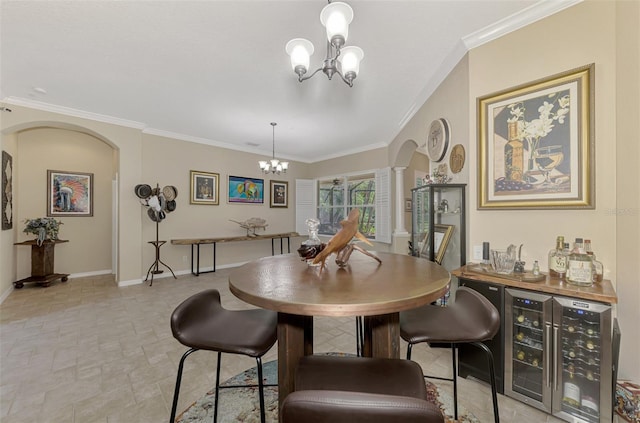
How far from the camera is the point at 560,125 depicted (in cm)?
181

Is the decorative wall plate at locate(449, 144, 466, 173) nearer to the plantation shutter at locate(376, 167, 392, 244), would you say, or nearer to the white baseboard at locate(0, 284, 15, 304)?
the plantation shutter at locate(376, 167, 392, 244)

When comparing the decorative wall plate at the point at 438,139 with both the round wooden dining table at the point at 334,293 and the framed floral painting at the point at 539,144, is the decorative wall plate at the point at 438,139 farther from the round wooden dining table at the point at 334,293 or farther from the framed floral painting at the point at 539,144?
the round wooden dining table at the point at 334,293

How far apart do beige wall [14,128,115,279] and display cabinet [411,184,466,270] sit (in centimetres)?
602

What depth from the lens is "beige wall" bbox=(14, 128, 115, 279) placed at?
4430 mm

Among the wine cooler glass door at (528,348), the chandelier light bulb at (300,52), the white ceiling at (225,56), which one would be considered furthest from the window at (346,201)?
the chandelier light bulb at (300,52)

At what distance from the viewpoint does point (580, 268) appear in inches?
62.9

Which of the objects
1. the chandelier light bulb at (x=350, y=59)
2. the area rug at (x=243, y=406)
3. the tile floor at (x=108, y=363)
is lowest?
the area rug at (x=243, y=406)

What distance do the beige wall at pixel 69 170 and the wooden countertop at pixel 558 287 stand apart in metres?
6.48

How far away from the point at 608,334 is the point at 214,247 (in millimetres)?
5566

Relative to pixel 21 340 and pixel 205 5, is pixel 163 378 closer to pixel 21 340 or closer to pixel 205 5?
pixel 21 340

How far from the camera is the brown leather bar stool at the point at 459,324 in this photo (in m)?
1.22

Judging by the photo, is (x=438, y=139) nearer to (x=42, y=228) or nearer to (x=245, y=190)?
(x=245, y=190)

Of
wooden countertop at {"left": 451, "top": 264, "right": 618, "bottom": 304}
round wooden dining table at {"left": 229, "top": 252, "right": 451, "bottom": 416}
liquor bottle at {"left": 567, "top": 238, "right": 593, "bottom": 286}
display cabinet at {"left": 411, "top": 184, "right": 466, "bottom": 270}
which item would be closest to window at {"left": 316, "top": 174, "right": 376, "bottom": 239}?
display cabinet at {"left": 411, "top": 184, "right": 466, "bottom": 270}

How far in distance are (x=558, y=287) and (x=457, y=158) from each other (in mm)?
1312
